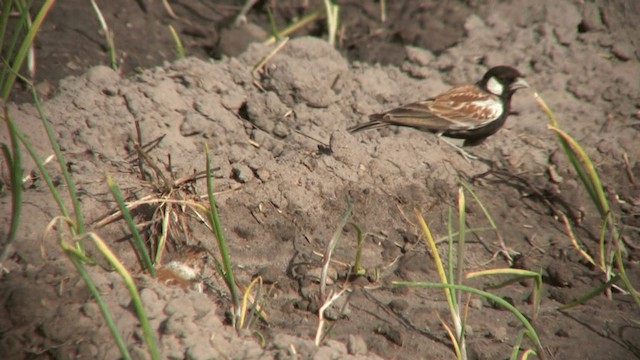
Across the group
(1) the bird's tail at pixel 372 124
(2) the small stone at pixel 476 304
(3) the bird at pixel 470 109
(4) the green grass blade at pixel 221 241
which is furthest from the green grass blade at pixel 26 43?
(2) the small stone at pixel 476 304

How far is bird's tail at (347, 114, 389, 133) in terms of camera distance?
15.3 ft

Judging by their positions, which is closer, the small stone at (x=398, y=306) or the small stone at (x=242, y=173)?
the small stone at (x=398, y=306)

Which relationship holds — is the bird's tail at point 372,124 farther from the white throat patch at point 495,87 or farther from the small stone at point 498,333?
the small stone at point 498,333

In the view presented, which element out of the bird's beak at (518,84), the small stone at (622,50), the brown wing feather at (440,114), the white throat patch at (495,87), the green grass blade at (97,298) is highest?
the small stone at (622,50)

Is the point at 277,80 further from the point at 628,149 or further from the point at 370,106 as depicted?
the point at 628,149

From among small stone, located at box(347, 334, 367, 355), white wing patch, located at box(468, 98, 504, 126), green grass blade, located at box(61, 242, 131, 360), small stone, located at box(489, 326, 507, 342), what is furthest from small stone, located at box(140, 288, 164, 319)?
white wing patch, located at box(468, 98, 504, 126)

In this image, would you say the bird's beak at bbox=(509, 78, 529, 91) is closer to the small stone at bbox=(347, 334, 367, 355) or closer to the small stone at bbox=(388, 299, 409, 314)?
the small stone at bbox=(388, 299, 409, 314)

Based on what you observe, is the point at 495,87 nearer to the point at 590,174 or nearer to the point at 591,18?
the point at 591,18

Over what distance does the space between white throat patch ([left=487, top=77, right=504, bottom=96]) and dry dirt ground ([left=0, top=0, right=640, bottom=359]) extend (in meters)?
0.33

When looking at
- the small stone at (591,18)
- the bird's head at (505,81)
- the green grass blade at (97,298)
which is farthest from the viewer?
the small stone at (591,18)

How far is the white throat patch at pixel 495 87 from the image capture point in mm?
4953

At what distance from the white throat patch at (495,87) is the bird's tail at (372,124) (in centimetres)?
89

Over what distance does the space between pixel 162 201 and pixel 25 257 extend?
27.3 inches

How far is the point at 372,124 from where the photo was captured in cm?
468
